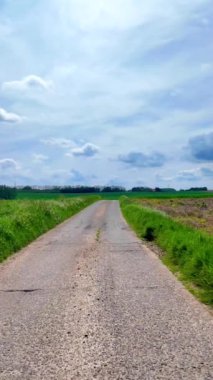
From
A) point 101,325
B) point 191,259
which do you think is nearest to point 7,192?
point 191,259

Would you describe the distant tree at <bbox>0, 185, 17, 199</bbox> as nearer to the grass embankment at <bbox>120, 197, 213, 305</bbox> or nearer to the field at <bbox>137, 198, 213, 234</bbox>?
the field at <bbox>137, 198, 213, 234</bbox>

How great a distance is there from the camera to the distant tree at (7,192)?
130 metres

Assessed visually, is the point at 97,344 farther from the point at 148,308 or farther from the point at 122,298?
the point at 122,298

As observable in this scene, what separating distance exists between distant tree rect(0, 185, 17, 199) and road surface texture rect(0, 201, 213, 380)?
387ft

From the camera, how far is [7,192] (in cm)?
13162

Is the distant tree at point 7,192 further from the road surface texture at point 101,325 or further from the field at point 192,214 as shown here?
the road surface texture at point 101,325

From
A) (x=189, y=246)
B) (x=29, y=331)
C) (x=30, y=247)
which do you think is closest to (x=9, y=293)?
(x=29, y=331)

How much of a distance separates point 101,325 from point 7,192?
127 m

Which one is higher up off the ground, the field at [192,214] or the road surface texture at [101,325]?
the field at [192,214]

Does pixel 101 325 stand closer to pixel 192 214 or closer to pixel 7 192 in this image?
pixel 192 214

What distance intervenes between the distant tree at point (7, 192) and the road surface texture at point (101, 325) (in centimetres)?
11790

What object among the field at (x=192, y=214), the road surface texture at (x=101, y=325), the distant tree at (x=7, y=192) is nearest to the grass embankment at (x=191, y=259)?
the road surface texture at (x=101, y=325)

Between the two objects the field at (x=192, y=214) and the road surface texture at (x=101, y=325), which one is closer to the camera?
the road surface texture at (x=101, y=325)

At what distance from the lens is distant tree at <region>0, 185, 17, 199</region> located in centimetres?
12962
